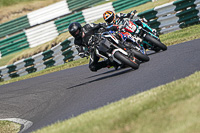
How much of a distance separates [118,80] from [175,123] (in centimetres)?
490

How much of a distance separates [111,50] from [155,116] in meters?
4.83

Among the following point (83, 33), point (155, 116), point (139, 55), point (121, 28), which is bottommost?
point (139, 55)

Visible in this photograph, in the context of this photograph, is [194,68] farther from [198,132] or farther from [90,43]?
[198,132]

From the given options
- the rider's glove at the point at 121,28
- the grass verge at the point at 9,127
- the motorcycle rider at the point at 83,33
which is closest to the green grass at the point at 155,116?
the grass verge at the point at 9,127

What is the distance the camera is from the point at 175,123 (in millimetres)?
3863

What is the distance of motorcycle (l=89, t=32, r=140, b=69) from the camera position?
8.78 metres

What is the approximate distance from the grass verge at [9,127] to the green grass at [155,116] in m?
2.08

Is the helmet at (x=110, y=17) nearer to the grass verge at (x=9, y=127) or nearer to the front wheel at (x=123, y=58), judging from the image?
the front wheel at (x=123, y=58)

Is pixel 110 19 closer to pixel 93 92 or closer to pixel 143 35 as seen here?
pixel 143 35

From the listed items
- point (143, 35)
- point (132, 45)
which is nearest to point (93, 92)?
point (132, 45)

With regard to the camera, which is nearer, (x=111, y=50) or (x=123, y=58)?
(x=123, y=58)

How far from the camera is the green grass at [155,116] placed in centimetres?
386

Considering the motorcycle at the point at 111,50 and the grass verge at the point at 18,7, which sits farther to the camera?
the grass verge at the point at 18,7

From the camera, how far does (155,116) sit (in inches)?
168
